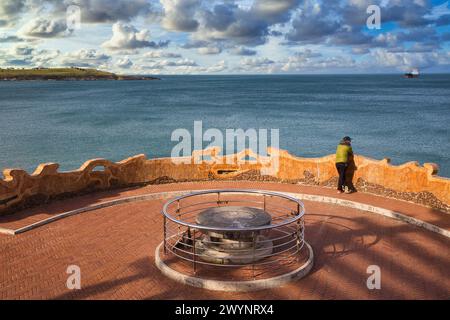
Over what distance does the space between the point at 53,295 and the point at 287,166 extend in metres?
11.0

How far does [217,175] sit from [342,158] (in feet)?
17.9

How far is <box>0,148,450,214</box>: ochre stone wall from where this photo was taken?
13.9 metres

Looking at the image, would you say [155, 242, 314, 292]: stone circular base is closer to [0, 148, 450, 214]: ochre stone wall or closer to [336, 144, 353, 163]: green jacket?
[336, 144, 353, 163]: green jacket

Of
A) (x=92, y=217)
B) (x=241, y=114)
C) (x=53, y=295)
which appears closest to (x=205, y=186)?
(x=92, y=217)

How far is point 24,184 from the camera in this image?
14047 mm

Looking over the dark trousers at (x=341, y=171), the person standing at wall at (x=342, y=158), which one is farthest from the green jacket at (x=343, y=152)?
the dark trousers at (x=341, y=171)

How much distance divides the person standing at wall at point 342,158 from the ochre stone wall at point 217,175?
54 centimetres

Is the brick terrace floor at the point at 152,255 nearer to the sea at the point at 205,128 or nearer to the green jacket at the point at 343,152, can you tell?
the green jacket at the point at 343,152

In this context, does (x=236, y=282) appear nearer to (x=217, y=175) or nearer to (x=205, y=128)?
(x=217, y=175)

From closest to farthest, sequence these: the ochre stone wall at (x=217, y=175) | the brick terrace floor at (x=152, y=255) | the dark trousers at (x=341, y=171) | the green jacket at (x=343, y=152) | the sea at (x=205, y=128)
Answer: the brick terrace floor at (x=152, y=255)
the ochre stone wall at (x=217, y=175)
the green jacket at (x=343, y=152)
the dark trousers at (x=341, y=171)
the sea at (x=205, y=128)

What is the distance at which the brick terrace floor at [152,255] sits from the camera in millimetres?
8672

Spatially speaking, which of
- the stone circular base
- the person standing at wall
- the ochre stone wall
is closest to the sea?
the ochre stone wall

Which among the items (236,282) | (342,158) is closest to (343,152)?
(342,158)

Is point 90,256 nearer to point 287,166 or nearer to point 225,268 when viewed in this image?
point 225,268
